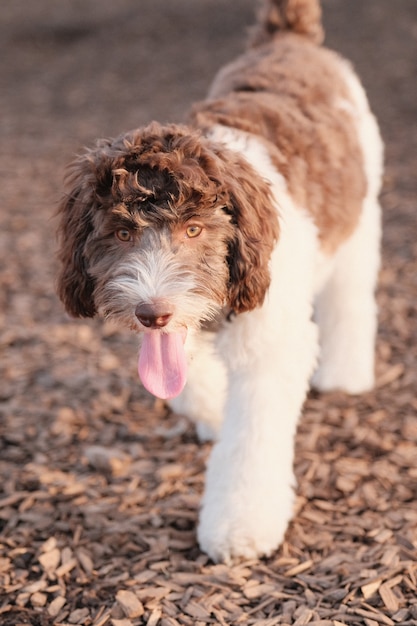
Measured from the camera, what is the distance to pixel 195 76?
45.4 ft

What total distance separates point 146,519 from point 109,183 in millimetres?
1692

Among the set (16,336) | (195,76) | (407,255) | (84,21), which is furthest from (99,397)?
(84,21)

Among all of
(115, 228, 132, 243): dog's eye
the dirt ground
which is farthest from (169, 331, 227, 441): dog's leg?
(115, 228, 132, 243): dog's eye

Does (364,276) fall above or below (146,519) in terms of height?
above

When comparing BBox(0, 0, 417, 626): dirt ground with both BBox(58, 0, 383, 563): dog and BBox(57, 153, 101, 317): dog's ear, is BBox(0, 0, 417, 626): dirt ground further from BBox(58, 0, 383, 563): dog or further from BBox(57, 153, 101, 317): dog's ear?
BBox(57, 153, 101, 317): dog's ear

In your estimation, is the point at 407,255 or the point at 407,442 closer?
the point at 407,442

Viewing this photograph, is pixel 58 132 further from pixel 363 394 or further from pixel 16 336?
pixel 363 394

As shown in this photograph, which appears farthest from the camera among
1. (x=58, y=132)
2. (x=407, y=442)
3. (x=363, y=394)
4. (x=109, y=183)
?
(x=58, y=132)

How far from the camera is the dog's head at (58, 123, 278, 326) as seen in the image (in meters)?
2.95

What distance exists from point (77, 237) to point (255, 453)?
125cm

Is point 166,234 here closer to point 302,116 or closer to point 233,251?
point 233,251

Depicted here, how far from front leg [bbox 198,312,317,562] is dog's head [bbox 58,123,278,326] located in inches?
13.6

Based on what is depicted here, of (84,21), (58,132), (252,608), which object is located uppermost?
(84,21)

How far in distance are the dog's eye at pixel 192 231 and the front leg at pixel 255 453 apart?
0.53m
